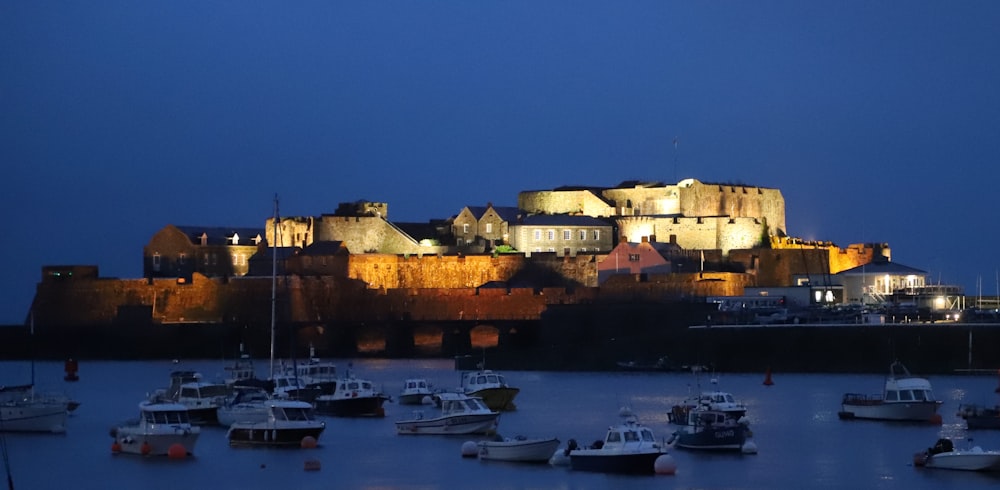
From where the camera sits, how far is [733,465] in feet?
127

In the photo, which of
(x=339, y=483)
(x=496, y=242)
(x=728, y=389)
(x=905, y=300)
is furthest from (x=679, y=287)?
(x=339, y=483)

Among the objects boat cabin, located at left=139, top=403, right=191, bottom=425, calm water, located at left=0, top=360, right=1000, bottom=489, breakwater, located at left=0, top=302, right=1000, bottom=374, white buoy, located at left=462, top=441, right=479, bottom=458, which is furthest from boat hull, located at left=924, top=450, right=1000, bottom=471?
breakwater, located at left=0, top=302, right=1000, bottom=374

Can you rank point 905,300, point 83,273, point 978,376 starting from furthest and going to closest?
point 83,273 < point 905,300 < point 978,376

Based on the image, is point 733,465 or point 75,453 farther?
point 75,453

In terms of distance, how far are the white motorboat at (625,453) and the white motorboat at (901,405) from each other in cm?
1222

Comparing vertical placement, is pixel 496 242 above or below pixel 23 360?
above

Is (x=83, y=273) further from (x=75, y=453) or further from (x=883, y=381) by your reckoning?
(x=75, y=453)

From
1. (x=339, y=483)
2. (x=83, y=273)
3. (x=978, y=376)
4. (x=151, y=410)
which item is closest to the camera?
(x=339, y=483)

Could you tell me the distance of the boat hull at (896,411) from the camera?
46.8 meters

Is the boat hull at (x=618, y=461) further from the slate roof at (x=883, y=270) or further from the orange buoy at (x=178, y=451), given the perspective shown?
the slate roof at (x=883, y=270)

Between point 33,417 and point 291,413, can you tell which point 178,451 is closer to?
point 291,413

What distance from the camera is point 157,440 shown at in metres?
40.3

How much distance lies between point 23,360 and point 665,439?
2204 inches

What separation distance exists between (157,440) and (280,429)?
2.58 meters
